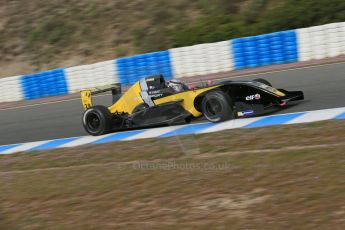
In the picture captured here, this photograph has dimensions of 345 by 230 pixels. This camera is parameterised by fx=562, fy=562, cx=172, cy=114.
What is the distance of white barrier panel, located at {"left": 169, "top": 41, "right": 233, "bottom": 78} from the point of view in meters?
16.9

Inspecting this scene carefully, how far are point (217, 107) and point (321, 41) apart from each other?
25.7 feet

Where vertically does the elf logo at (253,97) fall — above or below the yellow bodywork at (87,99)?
below

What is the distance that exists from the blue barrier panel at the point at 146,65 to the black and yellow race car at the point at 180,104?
7573 millimetres

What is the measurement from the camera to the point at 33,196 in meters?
6.19

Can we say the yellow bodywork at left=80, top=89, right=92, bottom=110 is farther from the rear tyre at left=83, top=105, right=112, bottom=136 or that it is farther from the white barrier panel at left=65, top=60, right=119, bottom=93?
the white barrier panel at left=65, top=60, right=119, bottom=93

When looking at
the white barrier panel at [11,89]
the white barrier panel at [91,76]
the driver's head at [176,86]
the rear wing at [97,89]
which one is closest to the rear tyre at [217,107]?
the driver's head at [176,86]

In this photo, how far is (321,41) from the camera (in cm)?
1546

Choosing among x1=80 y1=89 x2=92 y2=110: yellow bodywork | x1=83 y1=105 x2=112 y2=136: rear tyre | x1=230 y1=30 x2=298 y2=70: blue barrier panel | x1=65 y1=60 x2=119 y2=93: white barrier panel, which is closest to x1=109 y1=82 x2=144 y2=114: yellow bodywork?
x1=83 y1=105 x2=112 y2=136: rear tyre

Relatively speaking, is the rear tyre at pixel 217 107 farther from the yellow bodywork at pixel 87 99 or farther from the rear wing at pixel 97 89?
the yellow bodywork at pixel 87 99

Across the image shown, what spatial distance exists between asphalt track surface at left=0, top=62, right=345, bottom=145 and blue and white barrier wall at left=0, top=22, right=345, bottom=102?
1.73m

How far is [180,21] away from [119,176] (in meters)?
17.5

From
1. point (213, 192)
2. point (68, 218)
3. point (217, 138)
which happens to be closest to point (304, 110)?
point (217, 138)

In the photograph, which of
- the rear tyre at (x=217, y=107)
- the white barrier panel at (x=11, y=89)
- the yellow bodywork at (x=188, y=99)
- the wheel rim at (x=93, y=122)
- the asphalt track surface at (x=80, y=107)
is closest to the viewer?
the rear tyre at (x=217, y=107)

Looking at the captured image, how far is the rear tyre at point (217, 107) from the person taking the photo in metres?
8.48
